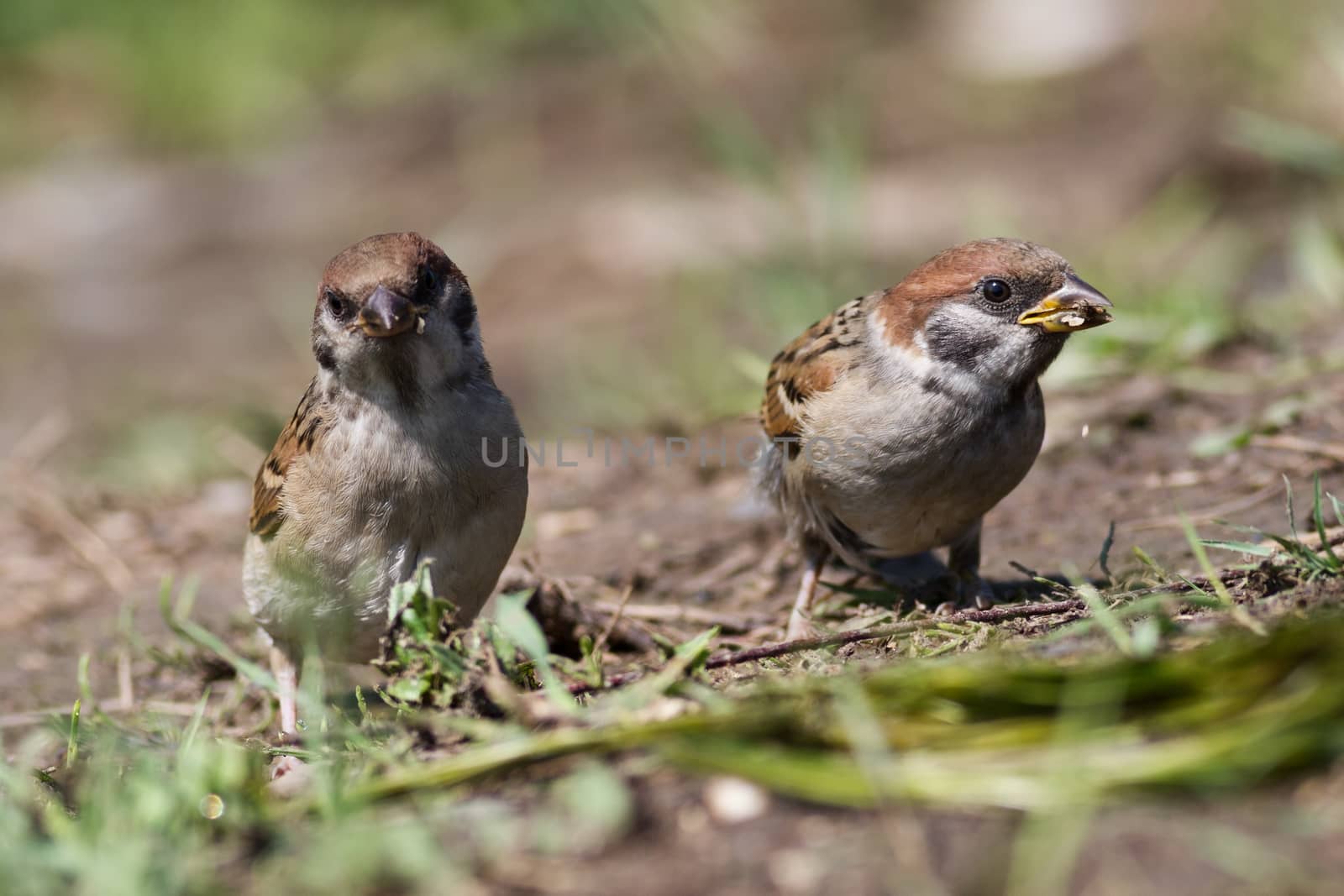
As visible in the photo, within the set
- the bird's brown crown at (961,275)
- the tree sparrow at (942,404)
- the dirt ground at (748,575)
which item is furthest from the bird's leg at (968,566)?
the bird's brown crown at (961,275)

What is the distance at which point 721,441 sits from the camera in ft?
21.9

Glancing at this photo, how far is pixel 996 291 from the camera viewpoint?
4.11 meters

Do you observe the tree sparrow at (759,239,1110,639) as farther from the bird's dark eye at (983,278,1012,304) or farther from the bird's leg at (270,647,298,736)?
the bird's leg at (270,647,298,736)

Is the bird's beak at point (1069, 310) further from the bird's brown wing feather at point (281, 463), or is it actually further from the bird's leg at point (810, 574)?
the bird's brown wing feather at point (281, 463)

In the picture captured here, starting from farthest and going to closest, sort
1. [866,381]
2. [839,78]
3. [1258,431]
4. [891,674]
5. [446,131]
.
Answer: [446,131]
[839,78]
[1258,431]
[866,381]
[891,674]

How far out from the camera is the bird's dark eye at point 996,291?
4.09 meters

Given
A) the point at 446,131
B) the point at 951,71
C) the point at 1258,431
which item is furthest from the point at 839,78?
the point at 1258,431

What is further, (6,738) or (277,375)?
(277,375)

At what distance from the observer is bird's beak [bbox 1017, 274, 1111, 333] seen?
12.9ft

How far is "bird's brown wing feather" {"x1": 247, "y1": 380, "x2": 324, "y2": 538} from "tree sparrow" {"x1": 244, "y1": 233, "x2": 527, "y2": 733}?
Answer: 0.05 feet

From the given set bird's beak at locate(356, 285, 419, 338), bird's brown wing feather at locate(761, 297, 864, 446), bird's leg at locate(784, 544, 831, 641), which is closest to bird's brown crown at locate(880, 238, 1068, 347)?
bird's brown wing feather at locate(761, 297, 864, 446)

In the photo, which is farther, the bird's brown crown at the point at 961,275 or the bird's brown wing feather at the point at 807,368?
the bird's brown wing feather at the point at 807,368

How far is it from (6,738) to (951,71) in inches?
395

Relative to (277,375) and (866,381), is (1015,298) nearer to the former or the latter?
(866,381)
